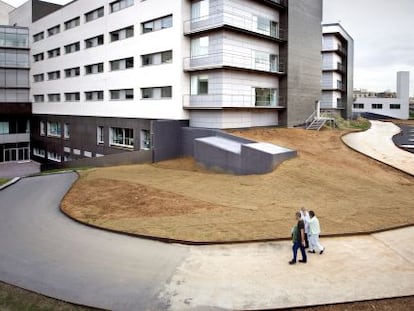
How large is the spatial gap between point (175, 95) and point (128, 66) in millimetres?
8611

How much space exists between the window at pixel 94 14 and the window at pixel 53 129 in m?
15.5

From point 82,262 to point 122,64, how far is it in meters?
31.0

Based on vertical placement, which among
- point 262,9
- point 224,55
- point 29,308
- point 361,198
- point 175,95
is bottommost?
point 29,308

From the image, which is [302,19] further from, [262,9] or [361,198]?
[361,198]

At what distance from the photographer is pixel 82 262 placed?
42.2 feet

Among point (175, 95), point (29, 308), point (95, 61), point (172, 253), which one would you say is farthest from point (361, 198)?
point (95, 61)

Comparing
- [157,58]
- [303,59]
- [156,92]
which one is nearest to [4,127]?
[156,92]

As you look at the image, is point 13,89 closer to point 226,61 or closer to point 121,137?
point 121,137

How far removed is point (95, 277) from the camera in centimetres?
1172

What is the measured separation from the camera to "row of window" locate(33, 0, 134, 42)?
4016 cm

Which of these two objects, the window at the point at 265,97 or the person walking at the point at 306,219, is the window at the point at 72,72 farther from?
the person walking at the point at 306,219

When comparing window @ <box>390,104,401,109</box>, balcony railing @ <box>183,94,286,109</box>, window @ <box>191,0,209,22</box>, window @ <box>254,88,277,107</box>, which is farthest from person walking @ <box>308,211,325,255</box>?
window @ <box>390,104,401,109</box>

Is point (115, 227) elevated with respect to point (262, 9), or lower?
lower

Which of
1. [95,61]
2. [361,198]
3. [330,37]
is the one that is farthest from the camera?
[330,37]
